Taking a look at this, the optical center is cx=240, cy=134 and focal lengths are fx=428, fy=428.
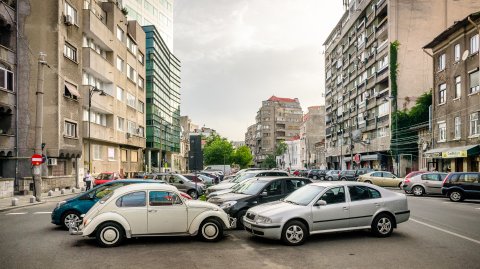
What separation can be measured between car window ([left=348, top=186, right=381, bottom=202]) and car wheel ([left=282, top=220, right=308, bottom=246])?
1711 millimetres

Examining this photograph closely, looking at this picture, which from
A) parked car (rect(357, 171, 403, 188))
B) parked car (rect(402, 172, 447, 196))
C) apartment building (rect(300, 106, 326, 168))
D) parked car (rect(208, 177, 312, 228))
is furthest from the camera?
apartment building (rect(300, 106, 326, 168))

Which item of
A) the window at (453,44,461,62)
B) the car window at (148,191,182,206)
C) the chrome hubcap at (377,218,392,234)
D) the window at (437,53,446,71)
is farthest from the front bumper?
the window at (437,53,446,71)

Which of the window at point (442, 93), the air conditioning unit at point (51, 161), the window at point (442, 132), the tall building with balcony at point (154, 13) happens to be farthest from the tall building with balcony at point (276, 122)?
the air conditioning unit at point (51, 161)

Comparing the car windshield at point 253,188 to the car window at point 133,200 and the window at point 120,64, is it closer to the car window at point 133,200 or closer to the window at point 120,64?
the car window at point 133,200

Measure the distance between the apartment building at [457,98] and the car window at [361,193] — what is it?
25.5 metres

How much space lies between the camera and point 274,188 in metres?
13.2

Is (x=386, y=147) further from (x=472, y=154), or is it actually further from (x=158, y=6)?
(x=158, y=6)

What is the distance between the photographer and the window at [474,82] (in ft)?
109

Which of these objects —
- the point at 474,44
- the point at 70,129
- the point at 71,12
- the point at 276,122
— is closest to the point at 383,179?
the point at 474,44

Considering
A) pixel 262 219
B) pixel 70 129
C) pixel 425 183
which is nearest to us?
pixel 262 219

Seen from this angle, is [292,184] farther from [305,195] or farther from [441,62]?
[441,62]

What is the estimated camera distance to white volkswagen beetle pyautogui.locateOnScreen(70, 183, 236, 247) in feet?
32.3

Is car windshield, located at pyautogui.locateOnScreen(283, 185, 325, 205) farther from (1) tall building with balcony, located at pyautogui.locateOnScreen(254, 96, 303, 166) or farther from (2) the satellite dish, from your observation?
(1) tall building with balcony, located at pyautogui.locateOnScreen(254, 96, 303, 166)

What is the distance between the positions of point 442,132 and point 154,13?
5296cm
